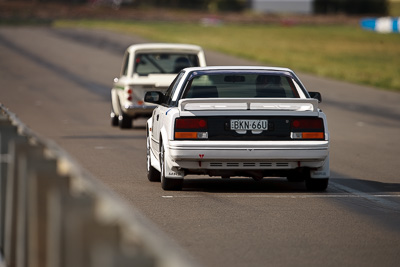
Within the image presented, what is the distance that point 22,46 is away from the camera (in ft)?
190

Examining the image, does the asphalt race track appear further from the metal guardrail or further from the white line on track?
the metal guardrail

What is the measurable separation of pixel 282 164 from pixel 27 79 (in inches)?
1110

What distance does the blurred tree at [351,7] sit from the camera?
14838 cm

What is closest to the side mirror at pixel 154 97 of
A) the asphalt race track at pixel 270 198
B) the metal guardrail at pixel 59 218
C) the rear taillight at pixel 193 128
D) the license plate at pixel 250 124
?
the asphalt race track at pixel 270 198

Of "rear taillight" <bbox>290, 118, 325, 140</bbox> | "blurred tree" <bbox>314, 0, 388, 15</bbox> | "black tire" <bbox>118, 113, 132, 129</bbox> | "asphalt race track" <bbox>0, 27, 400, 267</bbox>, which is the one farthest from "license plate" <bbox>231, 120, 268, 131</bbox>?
"blurred tree" <bbox>314, 0, 388, 15</bbox>

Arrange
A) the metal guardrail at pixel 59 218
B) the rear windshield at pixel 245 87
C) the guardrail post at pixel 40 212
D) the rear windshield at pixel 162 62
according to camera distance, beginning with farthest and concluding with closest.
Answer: the rear windshield at pixel 162 62, the rear windshield at pixel 245 87, the guardrail post at pixel 40 212, the metal guardrail at pixel 59 218

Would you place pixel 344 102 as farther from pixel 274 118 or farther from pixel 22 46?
pixel 22 46

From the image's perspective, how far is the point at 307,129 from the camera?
1162 cm

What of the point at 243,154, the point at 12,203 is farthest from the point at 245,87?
the point at 12,203

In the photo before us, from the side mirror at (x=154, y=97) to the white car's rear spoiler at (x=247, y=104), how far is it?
158cm

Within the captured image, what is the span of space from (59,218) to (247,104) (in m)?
7.02

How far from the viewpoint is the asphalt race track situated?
841 cm

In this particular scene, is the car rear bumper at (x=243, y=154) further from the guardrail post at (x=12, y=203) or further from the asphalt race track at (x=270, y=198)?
the guardrail post at (x=12, y=203)

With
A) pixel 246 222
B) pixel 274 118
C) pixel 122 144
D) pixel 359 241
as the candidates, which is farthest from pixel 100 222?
pixel 122 144
